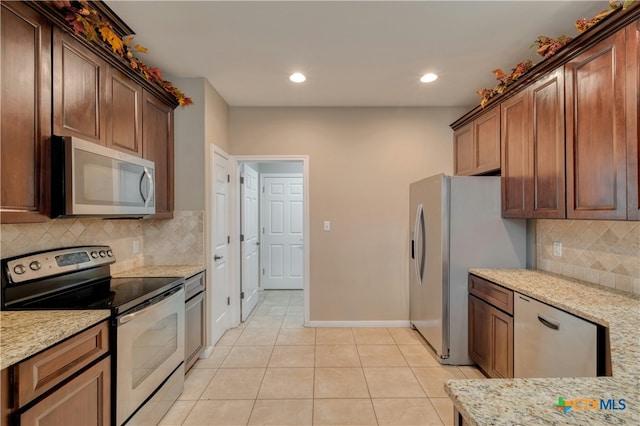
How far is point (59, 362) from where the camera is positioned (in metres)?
1.24

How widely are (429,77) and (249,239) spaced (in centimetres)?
294

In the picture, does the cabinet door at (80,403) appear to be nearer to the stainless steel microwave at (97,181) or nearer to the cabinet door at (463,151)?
the stainless steel microwave at (97,181)

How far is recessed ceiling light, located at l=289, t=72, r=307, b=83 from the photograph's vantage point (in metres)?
2.76

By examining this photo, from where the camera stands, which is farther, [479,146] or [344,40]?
[479,146]

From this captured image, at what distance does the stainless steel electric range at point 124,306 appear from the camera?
1.55 m

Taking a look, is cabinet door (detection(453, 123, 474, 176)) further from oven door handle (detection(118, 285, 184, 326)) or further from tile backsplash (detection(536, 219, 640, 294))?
oven door handle (detection(118, 285, 184, 326))

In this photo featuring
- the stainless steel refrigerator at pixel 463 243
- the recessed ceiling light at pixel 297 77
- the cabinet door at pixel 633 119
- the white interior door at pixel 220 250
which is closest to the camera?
the cabinet door at pixel 633 119

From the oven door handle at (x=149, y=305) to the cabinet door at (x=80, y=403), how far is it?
0.19 meters

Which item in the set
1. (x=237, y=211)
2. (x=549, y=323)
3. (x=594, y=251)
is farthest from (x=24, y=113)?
(x=594, y=251)

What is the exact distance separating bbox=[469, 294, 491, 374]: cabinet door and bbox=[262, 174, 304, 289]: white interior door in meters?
3.08

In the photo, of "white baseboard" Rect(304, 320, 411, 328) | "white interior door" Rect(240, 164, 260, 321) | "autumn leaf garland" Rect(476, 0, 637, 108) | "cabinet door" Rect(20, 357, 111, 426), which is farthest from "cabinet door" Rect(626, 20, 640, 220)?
"white interior door" Rect(240, 164, 260, 321)

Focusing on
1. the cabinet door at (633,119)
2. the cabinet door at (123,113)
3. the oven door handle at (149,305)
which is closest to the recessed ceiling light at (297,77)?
the cabinet door at (123,113)

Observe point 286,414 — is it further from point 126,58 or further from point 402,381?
point 126,58

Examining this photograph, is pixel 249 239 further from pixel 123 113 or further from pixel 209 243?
pixel 123 113
